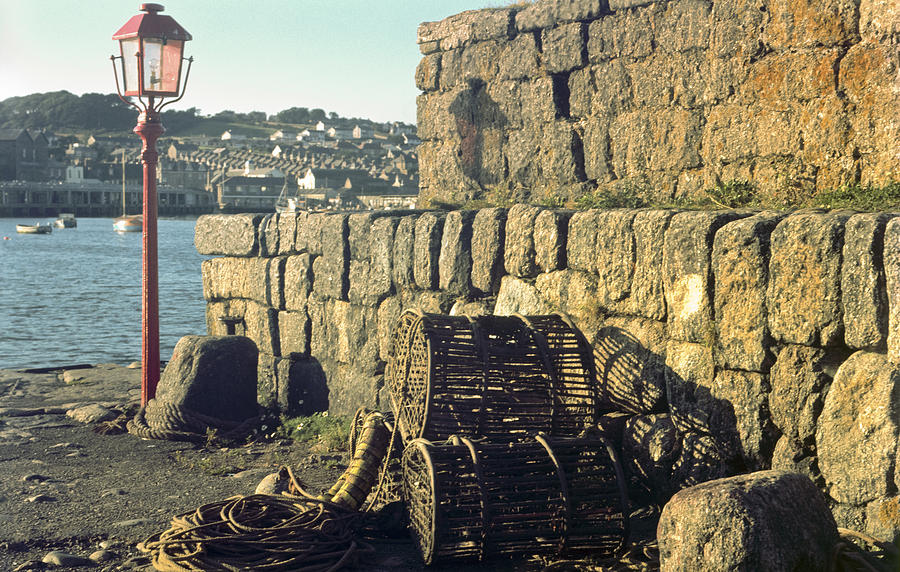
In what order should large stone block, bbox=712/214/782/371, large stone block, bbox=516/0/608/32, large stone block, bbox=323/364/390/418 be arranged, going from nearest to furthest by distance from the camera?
1. large stone block, bbox=712/214/782/371
2. large stone block, bbox=516/0/608/32
3. large stone block, bbox=323/364/390/418

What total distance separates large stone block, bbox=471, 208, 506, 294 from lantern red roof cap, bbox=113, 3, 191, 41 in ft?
13.3

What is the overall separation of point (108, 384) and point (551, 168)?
609 centimetres

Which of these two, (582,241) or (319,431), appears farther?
(319,431)

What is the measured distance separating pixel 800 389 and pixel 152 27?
709 centimetres

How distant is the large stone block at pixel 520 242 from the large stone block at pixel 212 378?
284cm

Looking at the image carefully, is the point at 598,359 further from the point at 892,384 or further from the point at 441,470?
the point at 892,384

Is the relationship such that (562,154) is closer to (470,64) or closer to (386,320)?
(470,64)

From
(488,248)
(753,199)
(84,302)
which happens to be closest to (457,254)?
(488,248)

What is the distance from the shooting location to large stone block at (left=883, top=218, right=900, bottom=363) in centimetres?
446

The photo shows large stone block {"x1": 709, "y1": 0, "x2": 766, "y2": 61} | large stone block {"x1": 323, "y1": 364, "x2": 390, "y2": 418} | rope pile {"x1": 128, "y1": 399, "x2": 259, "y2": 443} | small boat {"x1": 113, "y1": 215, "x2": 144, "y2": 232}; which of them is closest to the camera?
large stone block {"x1": 709, "y1": 0, "x2": 766, "y2": 61}

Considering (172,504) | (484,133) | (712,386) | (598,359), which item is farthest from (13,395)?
(712,386)

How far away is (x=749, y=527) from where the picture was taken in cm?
414

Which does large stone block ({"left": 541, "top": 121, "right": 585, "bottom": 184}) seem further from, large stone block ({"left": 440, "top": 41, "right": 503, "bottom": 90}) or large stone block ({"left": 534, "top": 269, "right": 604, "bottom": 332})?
large stone block ({"left": 534, "top": 269, "right": 604, "bottom": 332})

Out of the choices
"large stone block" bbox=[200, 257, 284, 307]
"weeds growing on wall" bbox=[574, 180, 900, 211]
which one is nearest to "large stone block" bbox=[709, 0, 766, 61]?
"weeds growing on wall" bbox=[574, 180, 900, 211]
